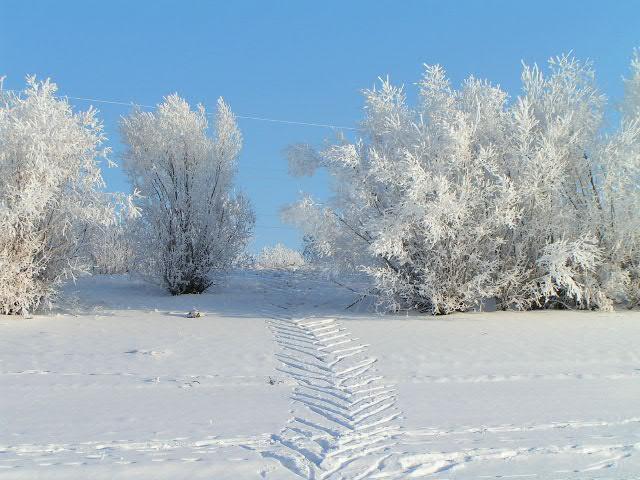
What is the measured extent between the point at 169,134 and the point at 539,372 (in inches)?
415

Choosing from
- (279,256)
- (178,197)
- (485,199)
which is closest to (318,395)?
(485,199)

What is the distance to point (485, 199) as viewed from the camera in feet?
37.4

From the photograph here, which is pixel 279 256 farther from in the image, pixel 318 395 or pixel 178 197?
pixel 318 395

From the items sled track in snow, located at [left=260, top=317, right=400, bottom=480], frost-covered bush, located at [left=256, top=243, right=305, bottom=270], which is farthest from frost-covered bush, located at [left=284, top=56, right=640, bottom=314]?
frost-covered bush, located at [left=256, top=243, right=305, bottom=270]

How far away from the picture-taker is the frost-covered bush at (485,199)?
10914 millimetres

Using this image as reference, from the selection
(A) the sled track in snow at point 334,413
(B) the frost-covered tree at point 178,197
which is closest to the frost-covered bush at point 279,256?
(B) the frost-covered tree at point 178,197

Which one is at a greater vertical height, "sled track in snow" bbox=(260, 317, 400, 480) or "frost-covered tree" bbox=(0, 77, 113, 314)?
"frost-covered tree" bbox=(0, 77, 113, 314)

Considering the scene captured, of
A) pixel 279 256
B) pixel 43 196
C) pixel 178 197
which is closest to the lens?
pixel 43 196

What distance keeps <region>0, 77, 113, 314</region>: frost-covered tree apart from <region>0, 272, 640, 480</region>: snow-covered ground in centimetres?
79

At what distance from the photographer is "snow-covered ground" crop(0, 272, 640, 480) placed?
4453 millimetres

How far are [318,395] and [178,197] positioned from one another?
9.41 metres

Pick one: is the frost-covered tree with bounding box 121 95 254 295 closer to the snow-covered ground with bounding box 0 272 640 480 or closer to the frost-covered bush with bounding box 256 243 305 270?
the snow-covered ground with bounding box 0 272 640 480

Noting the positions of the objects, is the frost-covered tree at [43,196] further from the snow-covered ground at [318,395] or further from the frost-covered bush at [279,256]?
the frost-covered bush at [279,256]

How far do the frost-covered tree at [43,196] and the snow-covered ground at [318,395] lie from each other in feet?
2.60
